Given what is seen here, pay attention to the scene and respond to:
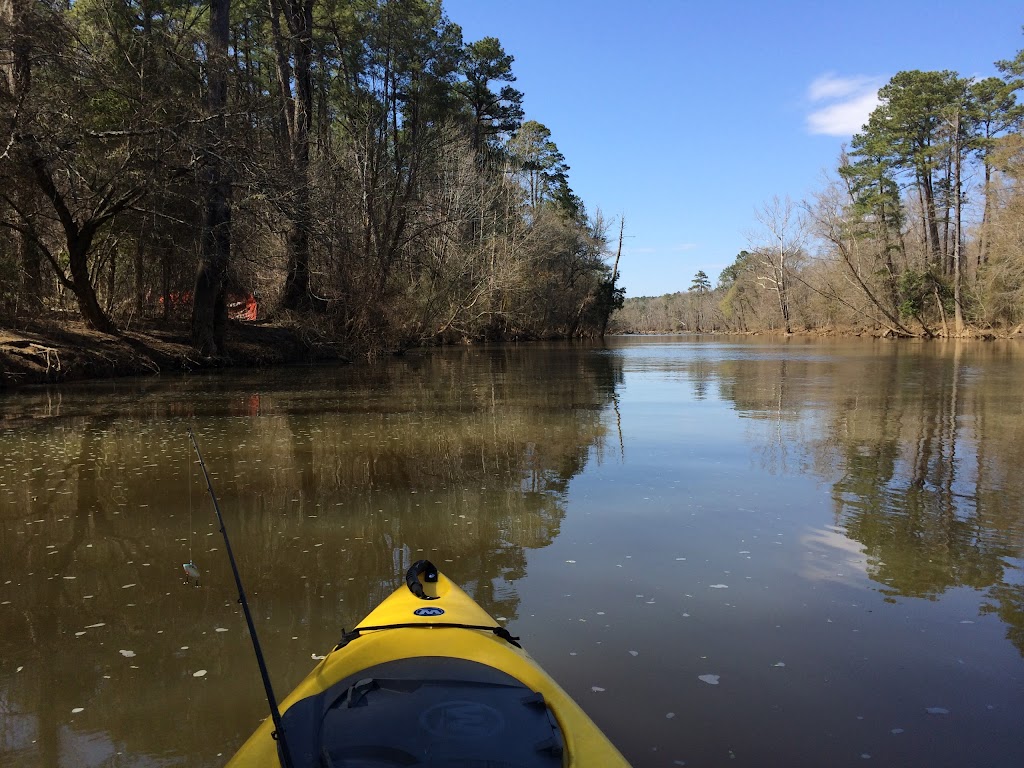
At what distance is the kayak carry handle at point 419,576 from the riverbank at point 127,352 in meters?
15.3

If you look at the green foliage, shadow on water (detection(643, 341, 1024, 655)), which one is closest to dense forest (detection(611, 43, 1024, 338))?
the green foliage

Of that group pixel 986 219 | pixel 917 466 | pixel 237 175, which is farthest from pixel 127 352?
pixel 986 219

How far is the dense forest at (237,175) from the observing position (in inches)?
568

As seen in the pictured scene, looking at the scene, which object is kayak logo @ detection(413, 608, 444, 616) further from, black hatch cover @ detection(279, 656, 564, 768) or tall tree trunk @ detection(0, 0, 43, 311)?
tall tree trunk @ detection(0, 0, 43, 311)

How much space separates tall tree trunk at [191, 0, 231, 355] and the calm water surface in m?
7.94

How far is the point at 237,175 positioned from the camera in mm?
16203

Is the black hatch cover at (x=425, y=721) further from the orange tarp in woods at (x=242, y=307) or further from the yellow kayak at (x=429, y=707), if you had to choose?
the orange tarp in woods at (x=242, y=307)

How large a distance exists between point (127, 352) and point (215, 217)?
4097 millimetres

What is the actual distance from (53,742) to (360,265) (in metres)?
19.8

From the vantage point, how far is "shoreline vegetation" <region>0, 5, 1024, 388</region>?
15.0 m

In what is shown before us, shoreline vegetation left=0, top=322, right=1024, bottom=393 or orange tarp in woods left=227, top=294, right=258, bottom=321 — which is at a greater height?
orange tarp in woods left=227, top=294, right=258, bottom=321

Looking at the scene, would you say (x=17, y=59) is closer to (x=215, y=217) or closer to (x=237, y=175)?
(x=237, y=175)

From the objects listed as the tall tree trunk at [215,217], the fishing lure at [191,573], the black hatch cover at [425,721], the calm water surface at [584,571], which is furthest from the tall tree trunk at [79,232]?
the black hatch cover at [425,721]

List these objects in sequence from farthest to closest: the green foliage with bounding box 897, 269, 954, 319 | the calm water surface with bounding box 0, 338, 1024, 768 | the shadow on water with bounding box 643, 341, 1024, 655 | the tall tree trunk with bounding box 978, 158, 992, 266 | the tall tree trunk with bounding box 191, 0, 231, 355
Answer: the green foliage with bounding box 897, 269, 954, 319 → the tall tree trunk with bounding box 978, 158, 992, 266 → the tall tree trunk with bounding box 191, 0, 231, 355 → the shadow on water with bounding box 643, 341, 1024, 655 → the calm water surface with bounding box 0, 338, 1024, 768
